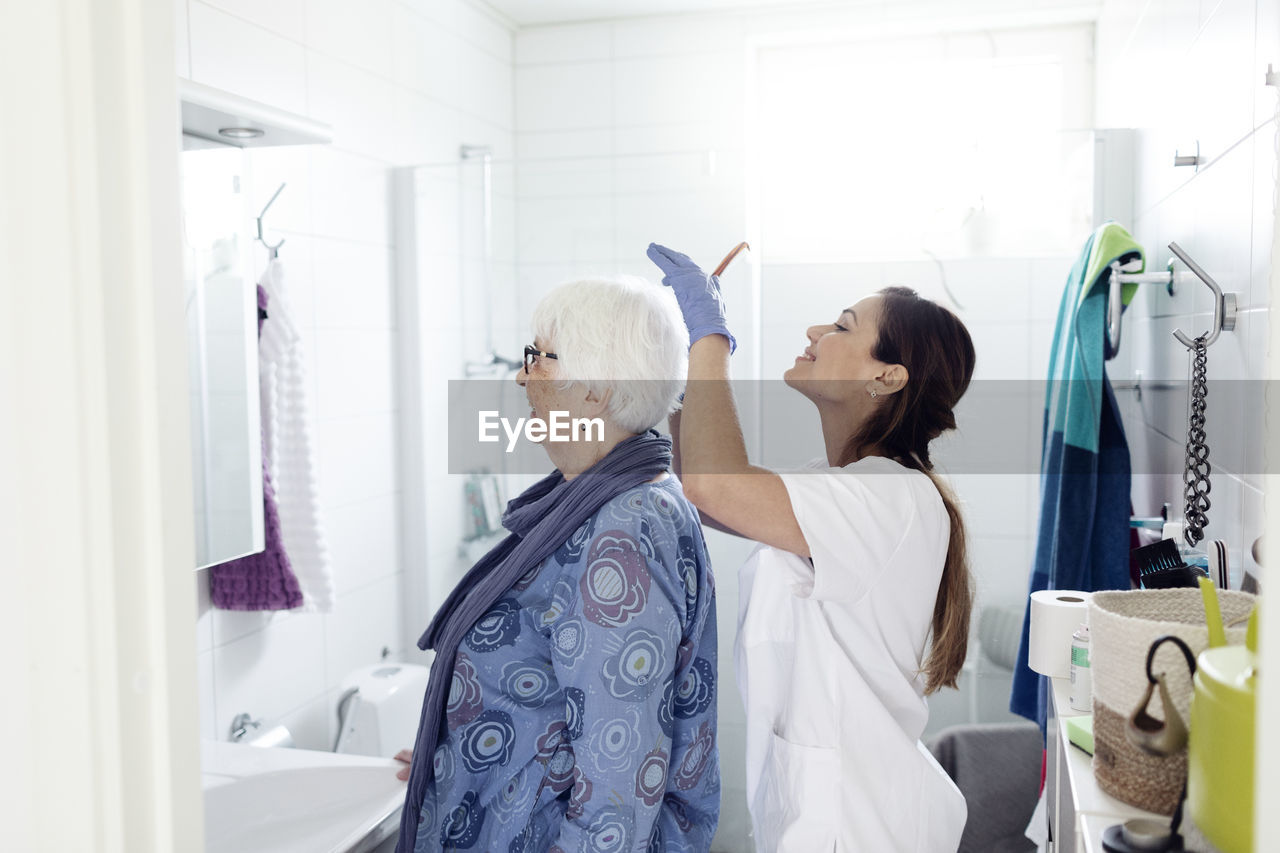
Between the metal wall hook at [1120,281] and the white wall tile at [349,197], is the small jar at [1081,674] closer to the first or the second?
the metal wall hook at [1120,281]

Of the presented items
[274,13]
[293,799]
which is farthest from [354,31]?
[293,799]

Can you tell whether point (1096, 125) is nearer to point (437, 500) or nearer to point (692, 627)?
point (437, 500)

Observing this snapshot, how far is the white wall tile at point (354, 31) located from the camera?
6.90 ft

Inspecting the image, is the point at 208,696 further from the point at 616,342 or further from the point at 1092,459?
the point at 1092,459

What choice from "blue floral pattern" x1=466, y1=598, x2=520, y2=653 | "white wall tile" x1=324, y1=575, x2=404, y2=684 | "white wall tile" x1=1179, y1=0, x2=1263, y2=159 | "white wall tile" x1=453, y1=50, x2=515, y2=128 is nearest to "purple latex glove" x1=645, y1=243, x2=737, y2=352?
"blue floral pattern" x1=466, y1=598, x2=520, y2=653

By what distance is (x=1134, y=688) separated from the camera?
0.74 metres

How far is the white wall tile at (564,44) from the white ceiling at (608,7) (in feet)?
0.13

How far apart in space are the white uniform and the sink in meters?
0.54

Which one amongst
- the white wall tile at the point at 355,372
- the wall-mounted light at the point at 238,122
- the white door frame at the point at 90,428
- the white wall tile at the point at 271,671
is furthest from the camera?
the white wall tile at the point at 355,372

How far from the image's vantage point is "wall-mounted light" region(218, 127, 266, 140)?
1508 millimetres

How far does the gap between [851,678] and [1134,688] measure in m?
0.49

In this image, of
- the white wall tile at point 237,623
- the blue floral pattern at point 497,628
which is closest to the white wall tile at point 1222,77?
the blue floral pattern at point 497,628

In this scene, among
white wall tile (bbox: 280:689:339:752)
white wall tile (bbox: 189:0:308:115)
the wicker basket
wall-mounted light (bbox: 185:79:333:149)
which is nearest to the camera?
the wicker basket

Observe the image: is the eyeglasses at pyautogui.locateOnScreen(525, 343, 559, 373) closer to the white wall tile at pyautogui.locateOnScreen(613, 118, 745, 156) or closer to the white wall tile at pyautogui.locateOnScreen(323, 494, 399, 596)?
the white wall tile at pyautogui.locateOnScreen(323, 494, 399, 596)
